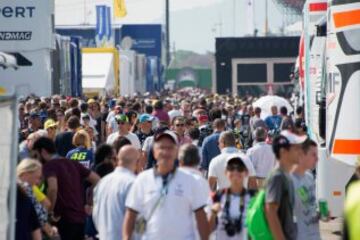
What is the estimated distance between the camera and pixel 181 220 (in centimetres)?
1170

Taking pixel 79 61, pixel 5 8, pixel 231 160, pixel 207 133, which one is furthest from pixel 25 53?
pixel 231 160

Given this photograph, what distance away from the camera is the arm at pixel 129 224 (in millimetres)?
11820

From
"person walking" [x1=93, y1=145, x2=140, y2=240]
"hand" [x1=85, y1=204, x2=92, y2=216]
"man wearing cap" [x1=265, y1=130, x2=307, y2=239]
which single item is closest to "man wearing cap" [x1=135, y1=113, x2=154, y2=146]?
"hand" [x1=85, y1=204, x2=92, y2=216]

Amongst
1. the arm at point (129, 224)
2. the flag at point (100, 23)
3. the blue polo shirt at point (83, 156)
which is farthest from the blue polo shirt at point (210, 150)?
the flag at point (100, 23)

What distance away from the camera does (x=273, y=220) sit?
37.9ft

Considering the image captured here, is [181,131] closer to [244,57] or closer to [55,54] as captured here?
[55,54]

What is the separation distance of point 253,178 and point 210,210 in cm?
343

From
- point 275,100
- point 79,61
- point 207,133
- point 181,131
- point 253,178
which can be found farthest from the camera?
point 79,61

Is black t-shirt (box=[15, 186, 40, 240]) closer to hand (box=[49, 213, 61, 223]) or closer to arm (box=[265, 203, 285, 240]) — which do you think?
arm (box=[265, 203, 285, 240])

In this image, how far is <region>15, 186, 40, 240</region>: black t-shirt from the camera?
11.7m

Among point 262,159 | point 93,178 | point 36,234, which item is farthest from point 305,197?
point 262,159

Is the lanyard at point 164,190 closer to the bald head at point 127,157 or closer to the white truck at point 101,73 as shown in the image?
the bald head at point 127,157

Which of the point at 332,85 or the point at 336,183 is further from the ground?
the point at 332,85

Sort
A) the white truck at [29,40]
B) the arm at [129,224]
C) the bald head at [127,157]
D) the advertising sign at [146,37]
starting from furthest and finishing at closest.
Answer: the advertising sign at [146,37] → the white truck at [29,40] → the bald head at [127,157] → the arm at [129,224]
